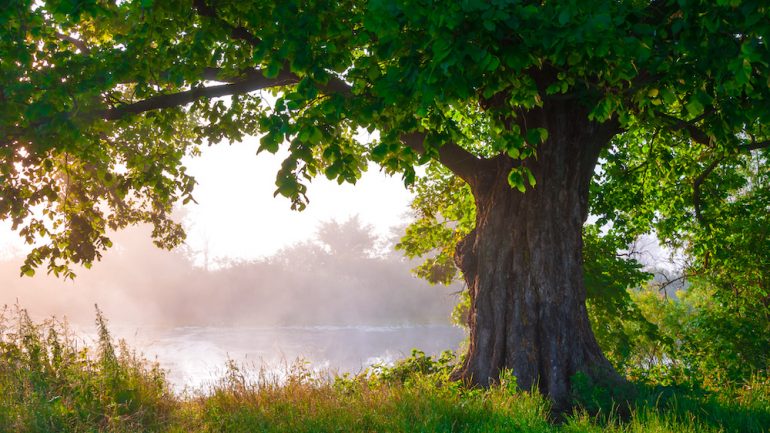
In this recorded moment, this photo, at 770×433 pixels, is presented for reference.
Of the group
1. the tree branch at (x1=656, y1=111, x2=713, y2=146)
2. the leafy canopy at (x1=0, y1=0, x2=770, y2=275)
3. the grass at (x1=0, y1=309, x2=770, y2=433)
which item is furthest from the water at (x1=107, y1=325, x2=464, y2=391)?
the tree branch at (x1=656, y1=111, x2=713, y2=146)

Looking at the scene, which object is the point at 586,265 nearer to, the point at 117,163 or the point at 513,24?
the point at 513,24

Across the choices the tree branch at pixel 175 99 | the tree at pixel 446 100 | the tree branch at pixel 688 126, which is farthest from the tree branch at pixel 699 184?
the tree branch at pixel 175 99

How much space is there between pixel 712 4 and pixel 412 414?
4.68 meters

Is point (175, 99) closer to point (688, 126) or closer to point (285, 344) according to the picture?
point (688, 126)

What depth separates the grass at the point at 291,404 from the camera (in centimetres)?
558

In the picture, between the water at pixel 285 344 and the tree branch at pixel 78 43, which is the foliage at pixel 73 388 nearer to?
the tree branch at pixel 78 43

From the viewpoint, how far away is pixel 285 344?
26109 millimetres

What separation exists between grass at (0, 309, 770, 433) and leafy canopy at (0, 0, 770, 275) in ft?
7.52

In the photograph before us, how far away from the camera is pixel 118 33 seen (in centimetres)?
909

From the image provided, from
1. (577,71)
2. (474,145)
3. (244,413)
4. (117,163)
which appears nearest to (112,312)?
(117,163)

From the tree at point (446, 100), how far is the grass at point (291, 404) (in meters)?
1.41

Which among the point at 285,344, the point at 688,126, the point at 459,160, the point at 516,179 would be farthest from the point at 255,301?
the point at 516,179

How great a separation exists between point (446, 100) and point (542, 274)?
380cm

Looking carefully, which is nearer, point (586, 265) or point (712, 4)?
point (712, 4)
